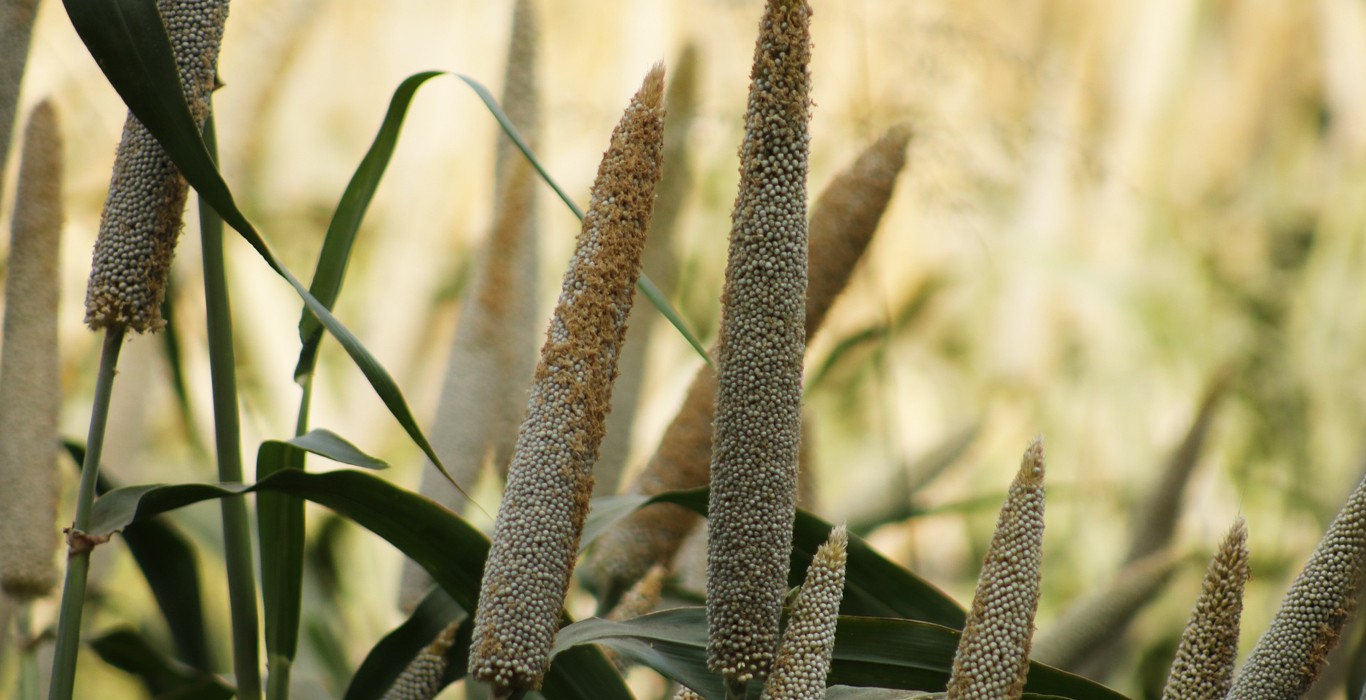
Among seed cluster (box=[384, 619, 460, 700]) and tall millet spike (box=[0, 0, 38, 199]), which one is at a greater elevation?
tall millet spike (box=[0, 0, 38, 199])

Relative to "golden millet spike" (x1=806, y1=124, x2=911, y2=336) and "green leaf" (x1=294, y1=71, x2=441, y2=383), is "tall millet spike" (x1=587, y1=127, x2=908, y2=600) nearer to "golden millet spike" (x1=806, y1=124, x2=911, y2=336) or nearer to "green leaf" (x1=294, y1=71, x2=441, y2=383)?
"golden millet spike" (x1=806, y1=124, x2=911, y2=336)

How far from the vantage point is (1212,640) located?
0.43 metres

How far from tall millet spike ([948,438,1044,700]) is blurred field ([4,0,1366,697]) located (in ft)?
2.51

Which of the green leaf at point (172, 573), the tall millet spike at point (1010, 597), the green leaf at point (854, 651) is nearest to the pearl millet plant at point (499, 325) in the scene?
the green leaf at point (172, 573)

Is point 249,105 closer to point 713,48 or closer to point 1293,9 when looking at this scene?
point 713,48

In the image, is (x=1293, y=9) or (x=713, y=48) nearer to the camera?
(x=713, y=48)

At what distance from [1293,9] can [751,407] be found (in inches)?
99.4

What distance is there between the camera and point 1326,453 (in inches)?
74.5

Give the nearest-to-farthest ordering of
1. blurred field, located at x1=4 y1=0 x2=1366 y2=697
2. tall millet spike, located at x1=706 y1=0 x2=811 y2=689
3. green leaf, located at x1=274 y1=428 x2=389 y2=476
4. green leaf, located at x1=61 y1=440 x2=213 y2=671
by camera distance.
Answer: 1. tall millet spike, located at x1=706 y1=0 x2=811 y2=689
2. green leaf, located at x1=274 y1=428 x2=389 y2=476
3. green leaf, located at x1=61 y1=440 x2=213 y2=671
4. blurred field, located at x1=4 y1=0 x2=1366 y2=697

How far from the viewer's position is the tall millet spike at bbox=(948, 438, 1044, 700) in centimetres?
39

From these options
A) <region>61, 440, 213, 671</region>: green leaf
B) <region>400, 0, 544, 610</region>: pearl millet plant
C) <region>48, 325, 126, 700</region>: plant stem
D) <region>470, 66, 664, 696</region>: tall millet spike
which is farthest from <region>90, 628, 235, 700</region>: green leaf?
<region>470, 66, 664, 696</region>: tall millet spike

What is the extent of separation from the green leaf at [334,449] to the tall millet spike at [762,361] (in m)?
0.15

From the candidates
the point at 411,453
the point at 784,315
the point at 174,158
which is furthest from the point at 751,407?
the point at 411,453

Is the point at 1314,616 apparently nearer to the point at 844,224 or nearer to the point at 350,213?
the point at 844,224
